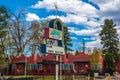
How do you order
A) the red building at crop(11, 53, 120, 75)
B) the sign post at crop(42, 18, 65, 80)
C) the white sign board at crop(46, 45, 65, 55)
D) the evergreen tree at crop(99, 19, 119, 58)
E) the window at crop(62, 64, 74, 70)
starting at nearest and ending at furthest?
the white sign board at crop(46, 45, 65, 55) → the sign post at crop(42, 18, 65, 80) → the window at crop(62, 64, 74, 70) → the red building at crop(11, 53, 120, 75) → the evergreen tree at crop(99, 19, 119, 58)

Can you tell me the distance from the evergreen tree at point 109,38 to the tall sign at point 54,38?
156 ft

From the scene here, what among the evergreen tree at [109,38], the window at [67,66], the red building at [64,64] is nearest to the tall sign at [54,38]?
the window at [67,66]

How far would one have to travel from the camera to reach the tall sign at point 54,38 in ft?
108

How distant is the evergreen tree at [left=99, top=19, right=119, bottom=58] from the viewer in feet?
270

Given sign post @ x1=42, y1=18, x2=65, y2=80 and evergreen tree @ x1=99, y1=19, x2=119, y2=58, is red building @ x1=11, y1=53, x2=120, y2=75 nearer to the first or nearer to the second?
evergreen tree @ x1=99, y1=19, x2=119, y2=58

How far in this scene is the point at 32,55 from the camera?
77.9 meters

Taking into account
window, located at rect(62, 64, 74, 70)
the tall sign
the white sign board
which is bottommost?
window, located at rect(62, 64, 74, 70)

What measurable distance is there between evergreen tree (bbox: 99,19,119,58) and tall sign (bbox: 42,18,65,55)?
47468 mm

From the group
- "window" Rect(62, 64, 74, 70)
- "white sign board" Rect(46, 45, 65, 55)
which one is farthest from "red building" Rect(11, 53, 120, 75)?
"white sign board" Rect(46, 45, 65, 55)

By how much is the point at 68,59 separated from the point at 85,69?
16.9 feet

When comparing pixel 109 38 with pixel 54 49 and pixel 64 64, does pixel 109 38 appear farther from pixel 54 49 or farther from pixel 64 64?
pixel 54 49

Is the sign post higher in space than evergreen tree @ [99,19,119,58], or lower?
lower

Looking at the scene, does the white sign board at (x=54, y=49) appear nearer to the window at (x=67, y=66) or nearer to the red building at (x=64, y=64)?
the window at (x=67, y=66)

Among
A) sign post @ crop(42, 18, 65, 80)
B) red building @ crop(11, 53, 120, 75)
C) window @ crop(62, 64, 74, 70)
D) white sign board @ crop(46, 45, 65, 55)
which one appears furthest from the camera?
red building @ crop(11, 53, 120, 75)
